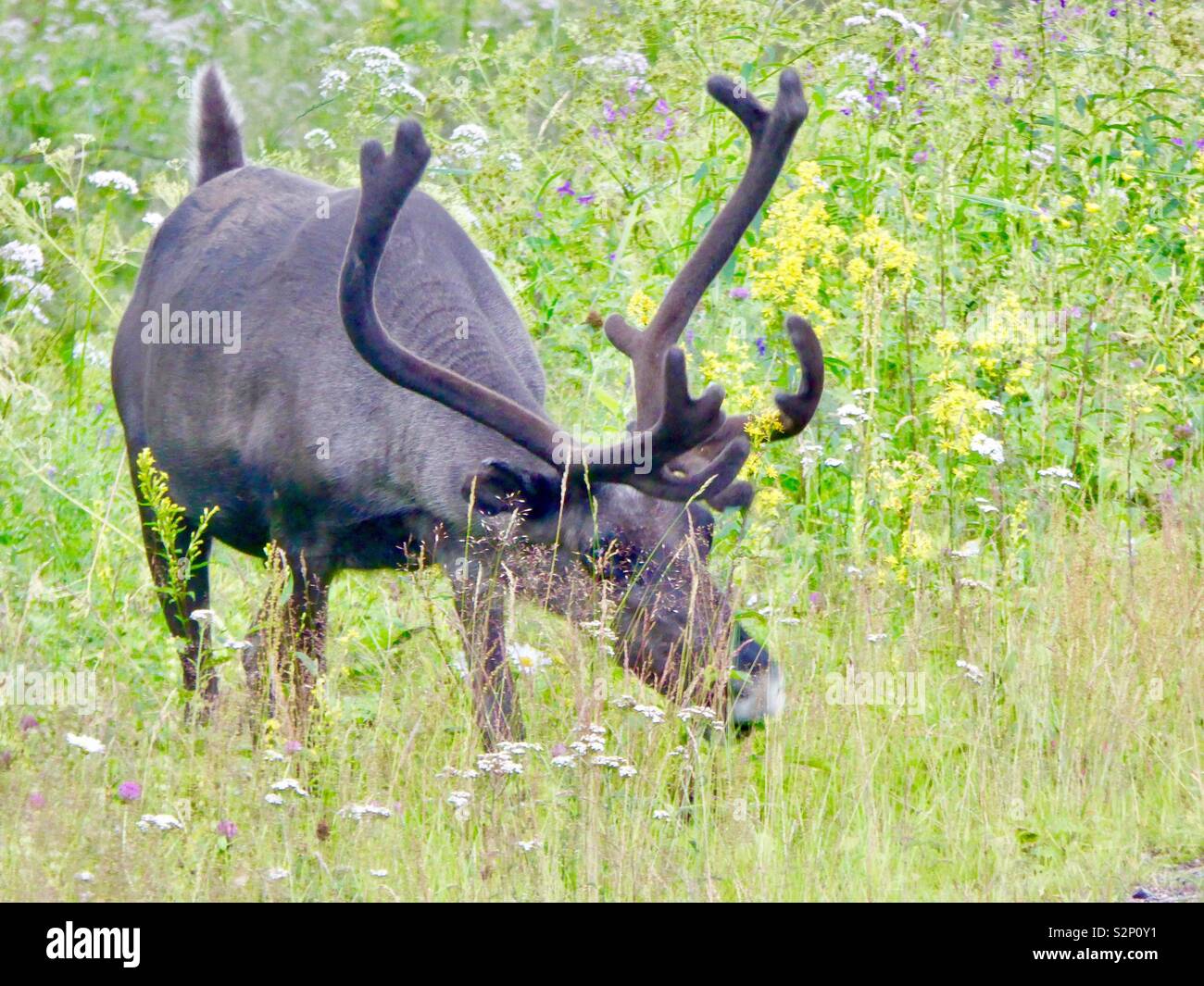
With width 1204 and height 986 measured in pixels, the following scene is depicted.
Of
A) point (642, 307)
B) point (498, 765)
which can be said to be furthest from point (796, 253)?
point (498, 765)

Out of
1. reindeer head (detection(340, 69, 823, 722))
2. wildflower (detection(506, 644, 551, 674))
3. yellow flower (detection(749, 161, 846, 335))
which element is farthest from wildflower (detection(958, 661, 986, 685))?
yellow flower (detection(749, 161, 846, 335))

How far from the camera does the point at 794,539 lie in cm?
627

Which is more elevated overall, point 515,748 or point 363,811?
point 515,748

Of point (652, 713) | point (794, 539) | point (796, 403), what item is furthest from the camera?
point (794, 539)

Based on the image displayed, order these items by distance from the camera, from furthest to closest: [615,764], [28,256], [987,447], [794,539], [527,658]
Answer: [28,256]
[794,539]
[987,447]
[527,658]
[615,764]

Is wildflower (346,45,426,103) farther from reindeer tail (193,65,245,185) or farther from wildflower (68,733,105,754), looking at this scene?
wildflower (68,733,105,754)

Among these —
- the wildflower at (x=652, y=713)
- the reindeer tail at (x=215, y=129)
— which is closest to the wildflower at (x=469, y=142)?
the reindeer tail at (x=215, y=129)

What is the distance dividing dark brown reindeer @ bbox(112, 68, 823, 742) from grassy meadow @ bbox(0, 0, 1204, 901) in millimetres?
182

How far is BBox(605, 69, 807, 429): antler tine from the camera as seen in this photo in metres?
5.38

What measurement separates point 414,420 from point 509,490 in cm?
54

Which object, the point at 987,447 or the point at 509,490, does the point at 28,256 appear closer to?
the point at 509,490

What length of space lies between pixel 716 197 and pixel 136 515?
2.59 m

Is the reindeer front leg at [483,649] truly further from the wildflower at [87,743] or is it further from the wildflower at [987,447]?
the wildflower at [987,447]
